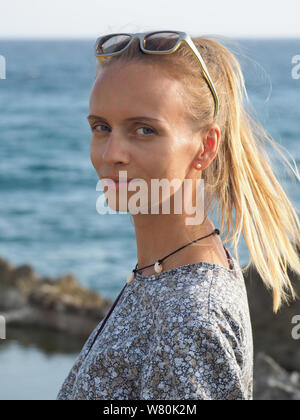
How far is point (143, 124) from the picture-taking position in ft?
5.40

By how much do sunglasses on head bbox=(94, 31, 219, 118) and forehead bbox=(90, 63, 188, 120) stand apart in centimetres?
8

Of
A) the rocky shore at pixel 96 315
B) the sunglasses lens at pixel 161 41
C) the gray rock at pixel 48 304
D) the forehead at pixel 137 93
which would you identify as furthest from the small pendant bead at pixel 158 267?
the gray rock at pixel 48 304

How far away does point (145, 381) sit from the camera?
4.83 feet

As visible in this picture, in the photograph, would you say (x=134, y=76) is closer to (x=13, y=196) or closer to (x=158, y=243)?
(x=158, y=243)

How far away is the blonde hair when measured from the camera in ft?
5.93

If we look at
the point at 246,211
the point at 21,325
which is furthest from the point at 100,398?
the point at 21,325

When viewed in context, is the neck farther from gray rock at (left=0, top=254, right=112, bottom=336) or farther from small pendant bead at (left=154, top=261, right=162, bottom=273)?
gray rock at (left=0, top=254, right=112, bottom=336)

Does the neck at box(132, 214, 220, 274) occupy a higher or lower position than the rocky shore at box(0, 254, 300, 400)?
lower

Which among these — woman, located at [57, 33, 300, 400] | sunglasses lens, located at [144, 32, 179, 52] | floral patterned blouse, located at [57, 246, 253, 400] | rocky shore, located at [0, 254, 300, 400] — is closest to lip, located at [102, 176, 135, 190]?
woman, located at [57, 33, 300, 400]

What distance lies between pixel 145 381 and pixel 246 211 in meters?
0.63

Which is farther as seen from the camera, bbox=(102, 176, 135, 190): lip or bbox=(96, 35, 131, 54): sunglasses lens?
bbox=(96, 35, 131, 54): sunglasses lens

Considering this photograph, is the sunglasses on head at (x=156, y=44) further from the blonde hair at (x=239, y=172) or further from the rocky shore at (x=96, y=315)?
the rocky shore at (x=96, y=315)

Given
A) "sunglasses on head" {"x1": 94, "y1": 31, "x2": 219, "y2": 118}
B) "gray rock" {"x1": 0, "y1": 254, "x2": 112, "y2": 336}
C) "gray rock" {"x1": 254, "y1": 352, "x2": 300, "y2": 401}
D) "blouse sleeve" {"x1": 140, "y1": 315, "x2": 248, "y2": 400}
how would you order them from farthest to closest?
"gray rock" {"x1": 0, "y1": 254, "x2": 112, "y2": 336} → "gray rock" {"x1": 254, "y1": 352, "x2": 300, "y2": 401} → "sunglasses on head" {"x1": 94, "y1": 31, "x2": 219, "y2": 118} → "blouse sleeve" {"x1": 140, "y1": 315, "x2": 248, "y2": 400}

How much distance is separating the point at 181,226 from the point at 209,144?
0.75ft
